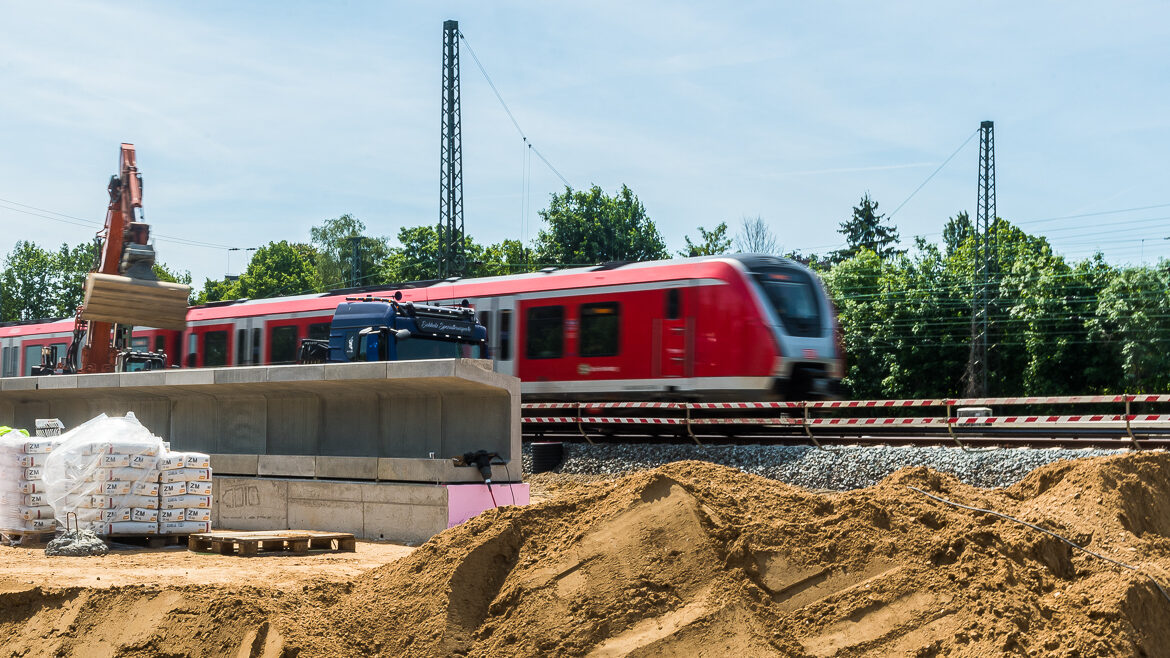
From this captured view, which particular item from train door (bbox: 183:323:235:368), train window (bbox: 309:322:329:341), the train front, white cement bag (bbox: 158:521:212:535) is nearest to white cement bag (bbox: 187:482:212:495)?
white cement bag (bbox: 158:521:212:535)

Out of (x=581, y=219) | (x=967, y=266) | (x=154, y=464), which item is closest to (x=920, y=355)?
(x=967, y=266)

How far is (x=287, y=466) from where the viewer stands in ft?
50.5

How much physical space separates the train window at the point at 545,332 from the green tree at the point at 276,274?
7294 cm

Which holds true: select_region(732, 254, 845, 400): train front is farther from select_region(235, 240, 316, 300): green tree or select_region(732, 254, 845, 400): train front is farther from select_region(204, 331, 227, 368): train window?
select_region(235, 240, 316, 300): green tree

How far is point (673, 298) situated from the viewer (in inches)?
783

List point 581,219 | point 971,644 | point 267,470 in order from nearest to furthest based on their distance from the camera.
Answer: point 971,644 < point 267,470 < point 581,219

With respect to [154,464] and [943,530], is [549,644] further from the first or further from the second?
[154,464]

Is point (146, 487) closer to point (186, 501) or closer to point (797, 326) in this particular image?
point (186, 501)

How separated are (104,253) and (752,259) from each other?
44.9 ft

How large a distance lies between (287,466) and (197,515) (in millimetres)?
1903

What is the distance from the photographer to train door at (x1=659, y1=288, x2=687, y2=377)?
19.8 m

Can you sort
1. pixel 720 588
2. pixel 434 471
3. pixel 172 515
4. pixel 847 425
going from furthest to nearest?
pixel 847 425 < pixel 434 471 < pixel 172 515 < pixel 720 588

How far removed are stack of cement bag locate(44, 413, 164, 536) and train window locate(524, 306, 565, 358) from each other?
377 inches

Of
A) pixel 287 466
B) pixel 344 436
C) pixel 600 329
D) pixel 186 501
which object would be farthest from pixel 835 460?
pixel 186 501
